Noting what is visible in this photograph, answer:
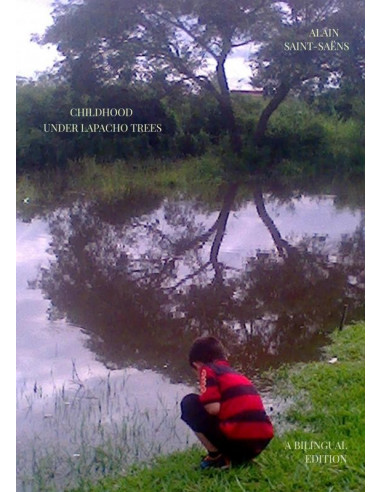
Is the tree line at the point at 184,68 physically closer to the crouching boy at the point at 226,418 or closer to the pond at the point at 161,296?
the pond at the point at 161,296

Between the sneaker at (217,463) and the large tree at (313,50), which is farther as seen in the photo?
the large tree at (313,50)

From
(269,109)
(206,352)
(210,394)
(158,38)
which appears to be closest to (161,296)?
(206,352)

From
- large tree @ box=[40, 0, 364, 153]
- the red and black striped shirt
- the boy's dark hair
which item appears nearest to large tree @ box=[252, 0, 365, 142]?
large tree @ box=[40, 0, 364, 153]

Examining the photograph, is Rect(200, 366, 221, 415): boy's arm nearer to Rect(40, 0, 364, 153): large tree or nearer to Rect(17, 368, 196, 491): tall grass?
Rect(17, 368, 196, 491): tall grass

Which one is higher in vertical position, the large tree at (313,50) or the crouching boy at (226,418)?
the large tree at (313,50)

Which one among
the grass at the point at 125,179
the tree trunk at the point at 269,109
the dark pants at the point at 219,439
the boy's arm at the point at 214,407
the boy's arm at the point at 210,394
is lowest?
the dark pants at the point at 219,439

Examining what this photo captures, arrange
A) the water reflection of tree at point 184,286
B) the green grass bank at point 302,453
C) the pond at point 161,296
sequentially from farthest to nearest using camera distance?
the water reflection of tree at point 184,286 < the pond at point 161,296 < the green grass bank at point 302,453

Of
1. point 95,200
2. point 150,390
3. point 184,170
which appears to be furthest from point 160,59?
point 150,390

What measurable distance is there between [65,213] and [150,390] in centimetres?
67

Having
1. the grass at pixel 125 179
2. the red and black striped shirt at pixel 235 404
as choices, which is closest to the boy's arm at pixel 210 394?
the red and black striped shirt at pixel 235 404

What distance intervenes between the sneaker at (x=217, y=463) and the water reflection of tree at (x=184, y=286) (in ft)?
1.23

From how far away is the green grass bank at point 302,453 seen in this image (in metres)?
1.80

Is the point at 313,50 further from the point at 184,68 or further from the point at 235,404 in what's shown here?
the point at 235,404

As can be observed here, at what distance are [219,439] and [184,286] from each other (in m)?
0.59
